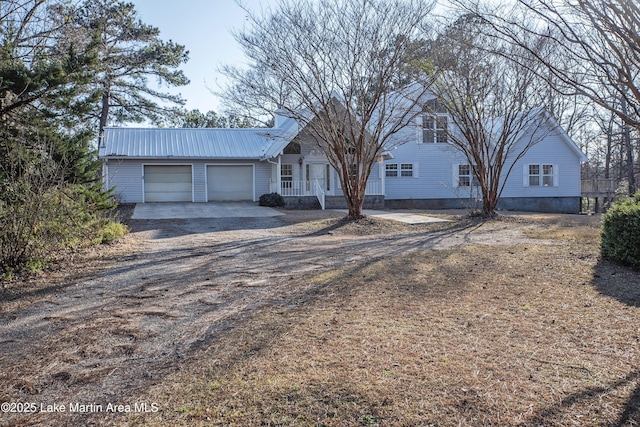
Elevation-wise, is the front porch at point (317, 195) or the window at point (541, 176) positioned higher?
the window at point (541, 176)

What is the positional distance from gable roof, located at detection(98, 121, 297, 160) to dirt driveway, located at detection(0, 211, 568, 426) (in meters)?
10.4

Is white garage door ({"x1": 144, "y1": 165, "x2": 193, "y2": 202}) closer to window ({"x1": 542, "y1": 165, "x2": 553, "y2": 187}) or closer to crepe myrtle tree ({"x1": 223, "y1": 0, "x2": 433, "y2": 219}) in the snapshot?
crepe myrtle tree ({"x1": 223, "y1": 0, "x2": 433, "y2": 219})

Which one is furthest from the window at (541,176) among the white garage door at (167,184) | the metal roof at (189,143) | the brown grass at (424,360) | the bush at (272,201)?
the brown grass at (424,360)

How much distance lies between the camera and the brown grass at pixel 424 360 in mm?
2602

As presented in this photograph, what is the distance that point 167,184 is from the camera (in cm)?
2122

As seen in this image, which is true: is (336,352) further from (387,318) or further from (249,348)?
(387,318)

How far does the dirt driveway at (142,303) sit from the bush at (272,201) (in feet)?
28.9

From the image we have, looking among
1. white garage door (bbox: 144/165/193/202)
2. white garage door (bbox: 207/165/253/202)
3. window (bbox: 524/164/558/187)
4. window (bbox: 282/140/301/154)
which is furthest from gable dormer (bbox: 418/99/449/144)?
white garage door (bbox: 144/165/193/202)

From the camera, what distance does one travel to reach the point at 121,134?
72.3ft

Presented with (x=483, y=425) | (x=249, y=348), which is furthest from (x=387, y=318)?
(x=483, y=425)

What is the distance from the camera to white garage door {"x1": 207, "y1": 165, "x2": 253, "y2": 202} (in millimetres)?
21766

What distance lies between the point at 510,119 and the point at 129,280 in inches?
473

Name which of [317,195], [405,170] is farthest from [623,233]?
[405,170]

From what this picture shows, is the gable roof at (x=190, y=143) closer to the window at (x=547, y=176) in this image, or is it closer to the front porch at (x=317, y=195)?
the front porch at (x=317, y=195)
